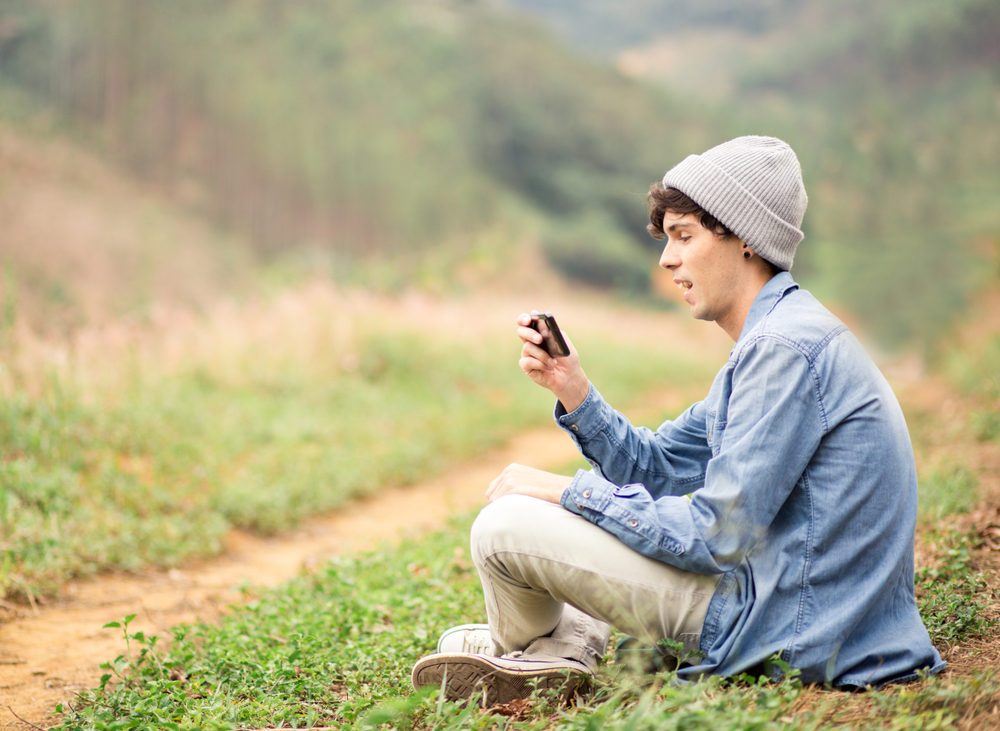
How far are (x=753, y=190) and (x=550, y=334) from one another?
27.2 inches

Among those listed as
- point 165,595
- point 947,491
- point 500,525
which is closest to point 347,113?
point 165,595

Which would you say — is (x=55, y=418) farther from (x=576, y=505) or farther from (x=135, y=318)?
(x=576, y=505)

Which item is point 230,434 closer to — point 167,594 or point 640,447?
point 167,594

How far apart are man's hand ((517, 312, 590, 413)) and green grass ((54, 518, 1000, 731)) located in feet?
2.69

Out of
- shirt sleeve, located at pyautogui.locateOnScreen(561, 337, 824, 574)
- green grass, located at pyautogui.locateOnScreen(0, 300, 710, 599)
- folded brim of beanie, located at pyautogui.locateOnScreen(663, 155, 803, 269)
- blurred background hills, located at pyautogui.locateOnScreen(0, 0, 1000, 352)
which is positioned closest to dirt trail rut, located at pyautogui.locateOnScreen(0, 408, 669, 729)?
green grass, located at pyautogui.locateOnScreen(0, 300, 710, 599)

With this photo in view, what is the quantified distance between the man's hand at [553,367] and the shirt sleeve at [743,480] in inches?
17.3

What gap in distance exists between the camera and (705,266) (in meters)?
2.10

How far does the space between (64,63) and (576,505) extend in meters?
18.4

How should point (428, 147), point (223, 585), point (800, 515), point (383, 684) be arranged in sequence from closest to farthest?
point (800, 515), point (383, 684), point (223, 585), point (428, 147)

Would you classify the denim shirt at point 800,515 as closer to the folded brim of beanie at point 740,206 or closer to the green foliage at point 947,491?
the folded brim of beanie at point 740,206

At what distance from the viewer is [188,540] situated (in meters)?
4.54

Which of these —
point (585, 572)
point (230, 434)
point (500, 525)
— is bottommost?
point (230, 434)

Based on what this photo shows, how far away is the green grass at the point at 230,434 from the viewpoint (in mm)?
4277

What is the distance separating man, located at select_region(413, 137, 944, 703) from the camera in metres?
1.81
